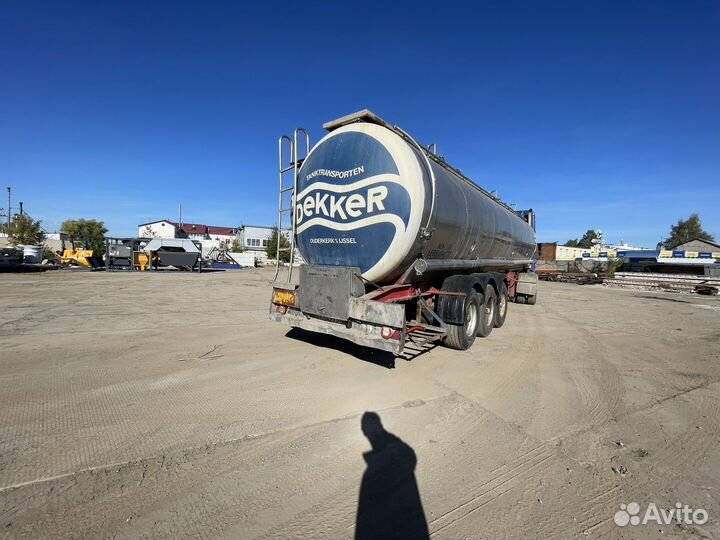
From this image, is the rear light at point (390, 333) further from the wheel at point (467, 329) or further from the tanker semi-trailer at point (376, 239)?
the wheel at point (467, 329)

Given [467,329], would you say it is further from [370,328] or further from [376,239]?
[376,239]

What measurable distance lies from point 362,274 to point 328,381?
1.48m

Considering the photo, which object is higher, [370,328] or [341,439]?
[370,328]

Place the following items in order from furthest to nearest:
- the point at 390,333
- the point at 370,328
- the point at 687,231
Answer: the point at 687,231, the point at 370,328, the point at 390,333

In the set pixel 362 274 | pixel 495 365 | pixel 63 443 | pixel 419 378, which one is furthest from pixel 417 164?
pixel 63 443

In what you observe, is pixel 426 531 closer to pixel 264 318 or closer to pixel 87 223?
pixel 264 318

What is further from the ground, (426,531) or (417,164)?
(417,164)

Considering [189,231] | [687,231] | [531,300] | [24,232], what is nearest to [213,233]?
[189,231]

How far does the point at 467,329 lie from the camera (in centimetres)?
602

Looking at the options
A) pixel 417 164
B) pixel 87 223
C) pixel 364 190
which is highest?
pixel 87 223

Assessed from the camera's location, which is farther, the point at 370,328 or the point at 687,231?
the point at 687,231

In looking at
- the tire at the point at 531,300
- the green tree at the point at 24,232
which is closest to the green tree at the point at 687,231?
the tire at the point at 531,300

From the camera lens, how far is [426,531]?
6.81 feet

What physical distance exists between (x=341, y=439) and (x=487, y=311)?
16.2 ft
